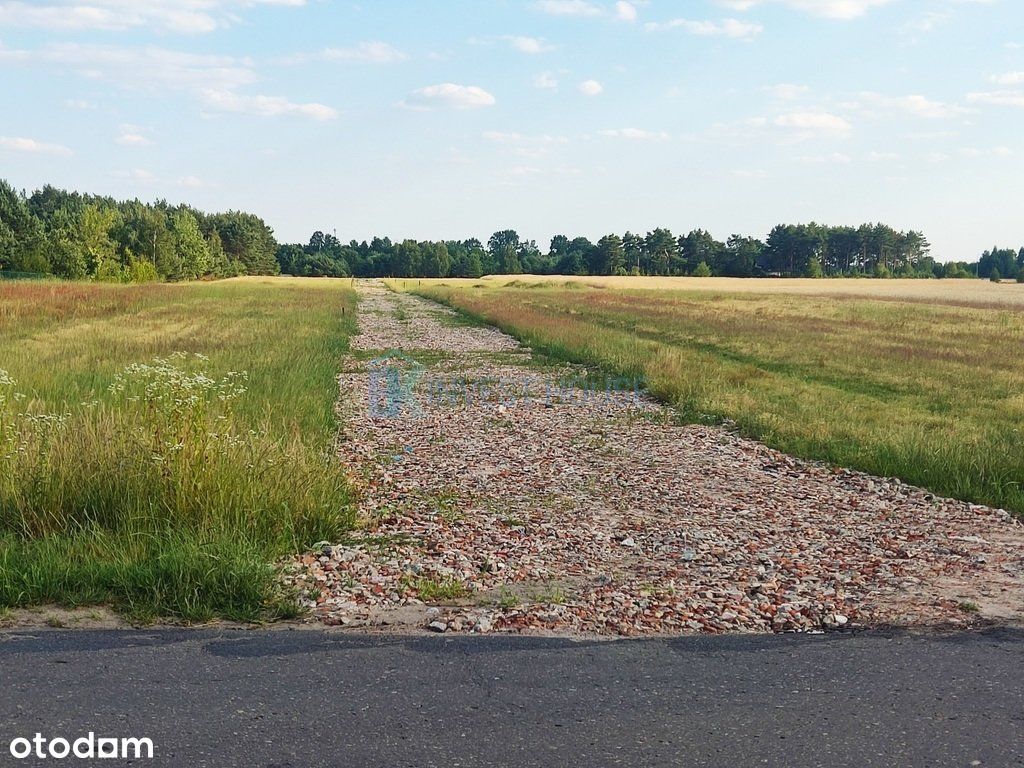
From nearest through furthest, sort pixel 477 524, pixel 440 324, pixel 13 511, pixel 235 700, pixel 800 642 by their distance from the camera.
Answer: pixel 235 700
pixel 800 642
pixel 13 511
pixel 477 524
pixel 440 324

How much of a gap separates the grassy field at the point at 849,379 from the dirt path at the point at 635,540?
899 mm

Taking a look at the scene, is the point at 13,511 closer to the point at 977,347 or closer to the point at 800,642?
the point at 800,642

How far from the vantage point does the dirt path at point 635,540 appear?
661 centimetres

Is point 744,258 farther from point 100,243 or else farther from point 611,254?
point 100,243

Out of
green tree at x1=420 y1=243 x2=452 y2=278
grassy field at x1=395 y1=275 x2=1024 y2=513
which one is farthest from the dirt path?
green tree at x1=420 y1=243 x2=452 y2=278

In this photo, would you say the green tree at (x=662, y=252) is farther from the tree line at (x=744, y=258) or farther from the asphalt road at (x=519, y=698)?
the asphalt road at (x=519, y=698)

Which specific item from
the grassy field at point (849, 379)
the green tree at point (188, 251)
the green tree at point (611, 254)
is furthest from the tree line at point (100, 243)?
the grassy field at point (849, 379)

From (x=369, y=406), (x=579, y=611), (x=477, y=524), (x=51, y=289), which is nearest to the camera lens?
(x=579, y=611)

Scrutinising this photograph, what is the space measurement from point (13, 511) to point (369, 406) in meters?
9.99

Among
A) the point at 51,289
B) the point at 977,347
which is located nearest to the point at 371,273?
the point at 51,289

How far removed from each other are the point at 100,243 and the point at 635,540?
108 metres

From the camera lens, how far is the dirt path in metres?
6.61

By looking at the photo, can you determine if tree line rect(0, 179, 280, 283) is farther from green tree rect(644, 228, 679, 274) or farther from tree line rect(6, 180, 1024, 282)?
green tree rect(644, 228, 679, 274)

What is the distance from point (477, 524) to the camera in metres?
9.05
